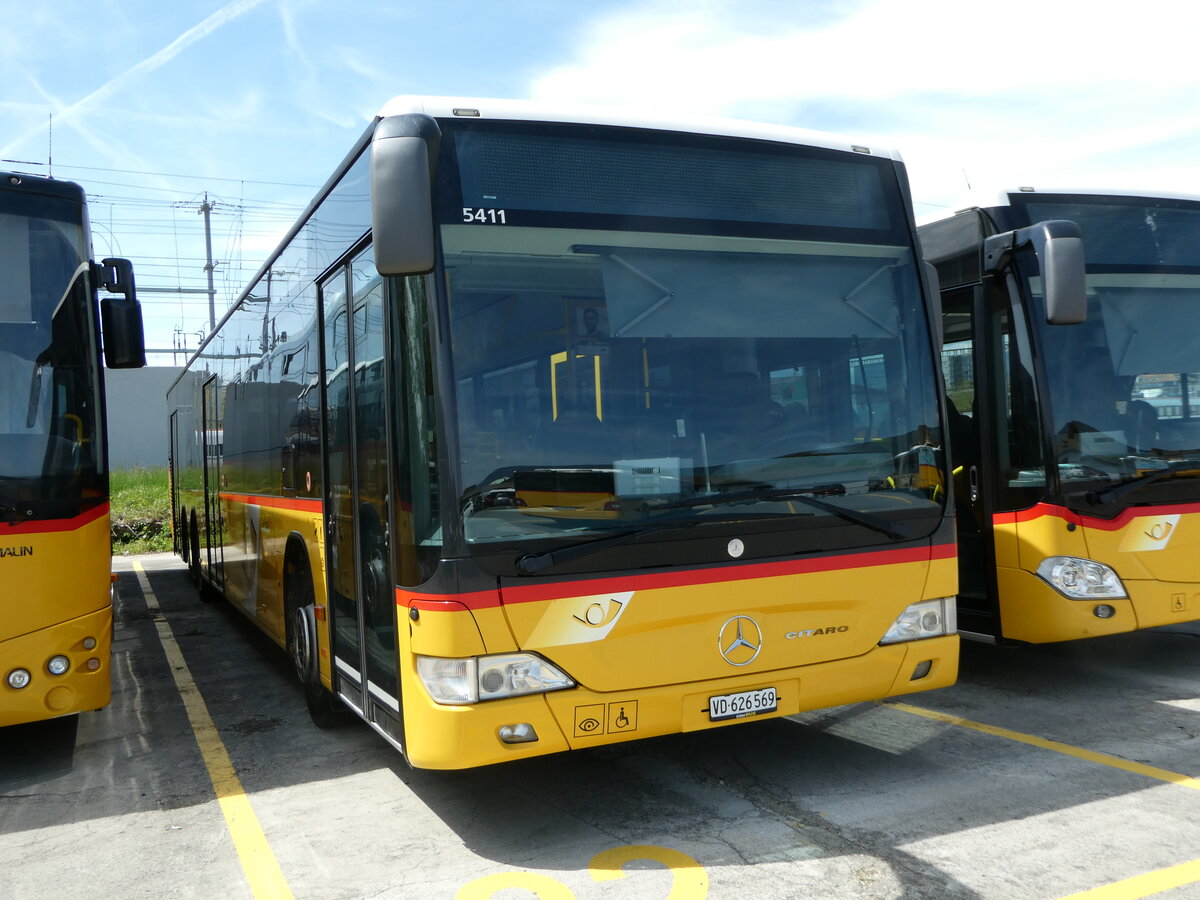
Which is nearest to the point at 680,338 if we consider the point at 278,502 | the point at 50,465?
the point at 50,465

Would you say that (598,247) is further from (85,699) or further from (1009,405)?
(85,699)

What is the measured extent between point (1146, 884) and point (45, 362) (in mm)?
5676

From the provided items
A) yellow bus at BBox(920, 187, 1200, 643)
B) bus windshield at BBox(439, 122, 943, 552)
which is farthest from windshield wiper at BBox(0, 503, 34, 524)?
yellow bus at BBox(920, 187, 1200, 643)

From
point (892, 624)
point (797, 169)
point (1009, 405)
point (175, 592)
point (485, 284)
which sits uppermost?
point (797, 169)

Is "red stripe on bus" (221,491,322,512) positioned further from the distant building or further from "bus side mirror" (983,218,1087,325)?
the distant building

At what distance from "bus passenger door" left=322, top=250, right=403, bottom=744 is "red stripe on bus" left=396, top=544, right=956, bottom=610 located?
0.48 m

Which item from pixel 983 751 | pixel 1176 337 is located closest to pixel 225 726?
pixel 983 751

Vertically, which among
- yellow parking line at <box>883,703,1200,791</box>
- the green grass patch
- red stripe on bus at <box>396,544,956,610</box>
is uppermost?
red stripe on bus at <box>396,544,956,610</box>

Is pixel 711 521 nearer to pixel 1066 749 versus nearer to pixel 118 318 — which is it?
pixel 1066 749

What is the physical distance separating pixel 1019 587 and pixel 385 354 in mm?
4298

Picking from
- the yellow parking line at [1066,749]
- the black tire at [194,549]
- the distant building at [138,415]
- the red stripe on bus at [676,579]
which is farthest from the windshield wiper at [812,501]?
the distant building at [138,415]

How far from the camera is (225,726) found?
6945 mm

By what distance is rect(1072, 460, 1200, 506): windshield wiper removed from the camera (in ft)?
21.0

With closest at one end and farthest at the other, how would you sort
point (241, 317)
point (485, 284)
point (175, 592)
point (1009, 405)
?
point (485, 284) → point (1009, 405) → point (241, 317) → point (175, 592)
